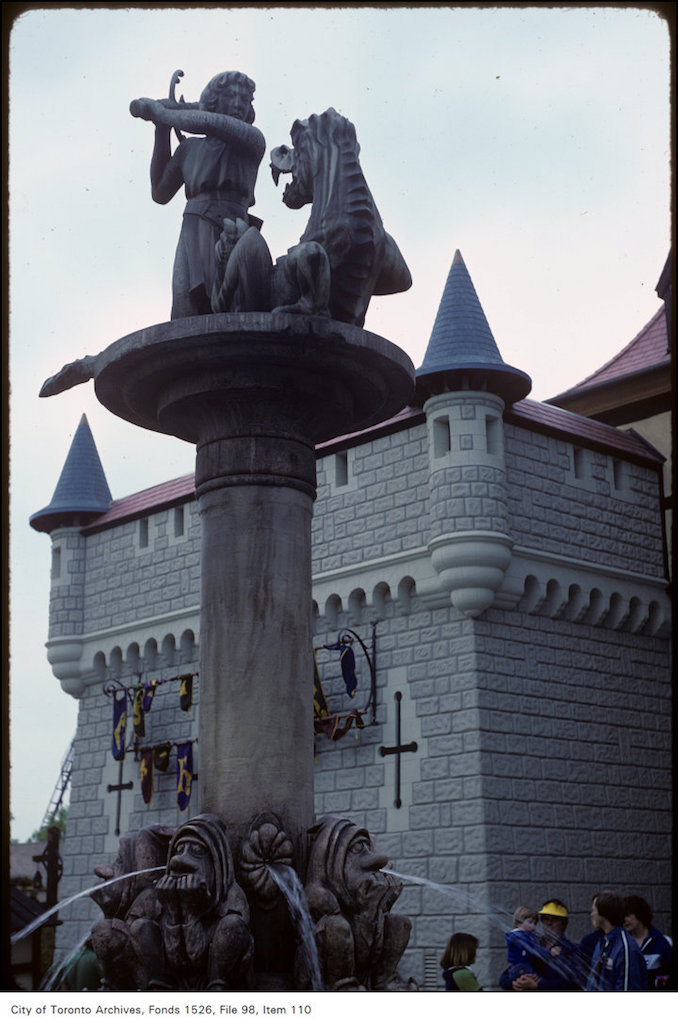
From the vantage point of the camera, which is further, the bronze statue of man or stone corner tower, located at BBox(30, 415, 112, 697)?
stone corner tower, located at BBox(30, 415, 112, 697)

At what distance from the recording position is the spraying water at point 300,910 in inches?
242

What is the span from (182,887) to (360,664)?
1215 centimetres

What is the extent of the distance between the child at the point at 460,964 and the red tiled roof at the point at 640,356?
1378cm

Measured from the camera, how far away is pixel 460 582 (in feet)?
54.9

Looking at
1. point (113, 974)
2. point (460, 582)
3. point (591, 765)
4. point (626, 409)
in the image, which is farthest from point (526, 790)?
point (113, 974)

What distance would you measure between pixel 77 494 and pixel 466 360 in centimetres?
938

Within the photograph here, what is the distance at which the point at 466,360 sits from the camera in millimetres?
17219

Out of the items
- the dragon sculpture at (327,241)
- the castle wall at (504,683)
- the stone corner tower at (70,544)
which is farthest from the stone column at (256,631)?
the stone corner tower at (70,544)

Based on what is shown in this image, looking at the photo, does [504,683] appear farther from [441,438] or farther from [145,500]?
[145,500]

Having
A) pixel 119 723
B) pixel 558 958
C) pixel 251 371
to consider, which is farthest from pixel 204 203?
pixel 119 723

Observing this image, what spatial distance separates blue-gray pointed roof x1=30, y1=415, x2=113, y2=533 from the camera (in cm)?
2380

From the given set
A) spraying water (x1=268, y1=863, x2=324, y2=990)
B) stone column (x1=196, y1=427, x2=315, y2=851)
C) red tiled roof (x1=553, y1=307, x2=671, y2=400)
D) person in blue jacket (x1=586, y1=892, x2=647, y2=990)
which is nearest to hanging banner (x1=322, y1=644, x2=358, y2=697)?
red tiled roof (x1=553, y1=307, x2=671, y2=400)

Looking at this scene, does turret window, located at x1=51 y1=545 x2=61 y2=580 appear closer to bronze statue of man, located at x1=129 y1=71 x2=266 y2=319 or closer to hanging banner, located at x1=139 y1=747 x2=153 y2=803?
hanging banner, located at x1=139 y1=747 x2=153 y2=803

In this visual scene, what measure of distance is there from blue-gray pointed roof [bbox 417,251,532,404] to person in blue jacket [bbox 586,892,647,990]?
36.1 feet
